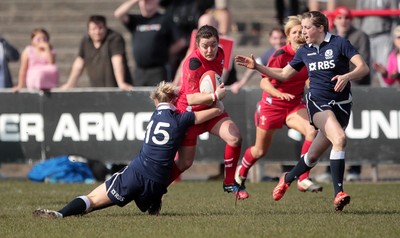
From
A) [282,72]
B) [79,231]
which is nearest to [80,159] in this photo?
[282,72]

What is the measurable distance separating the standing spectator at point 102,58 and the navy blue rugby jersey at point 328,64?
5.76m

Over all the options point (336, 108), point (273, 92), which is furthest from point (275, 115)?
point (336, 108)

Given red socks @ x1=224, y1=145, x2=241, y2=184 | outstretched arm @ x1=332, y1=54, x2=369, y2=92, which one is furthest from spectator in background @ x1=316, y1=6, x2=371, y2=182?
outstretched arm @ x1=332, y1=54, x2=369, y2=92

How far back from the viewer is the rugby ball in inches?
456

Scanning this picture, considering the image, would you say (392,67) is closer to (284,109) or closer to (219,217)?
(284,109)

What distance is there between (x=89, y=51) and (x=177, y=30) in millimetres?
1450

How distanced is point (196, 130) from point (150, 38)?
5994 mm

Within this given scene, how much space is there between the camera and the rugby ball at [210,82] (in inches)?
456

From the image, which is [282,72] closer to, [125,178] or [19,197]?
[125,178]

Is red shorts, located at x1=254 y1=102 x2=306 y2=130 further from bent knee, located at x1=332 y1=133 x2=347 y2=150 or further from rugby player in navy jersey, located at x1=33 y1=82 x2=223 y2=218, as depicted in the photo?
rugby player in navy jersey, located at x1=33 y1=82 x2=223 y2=218

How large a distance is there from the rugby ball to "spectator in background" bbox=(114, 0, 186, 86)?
19.2 feet

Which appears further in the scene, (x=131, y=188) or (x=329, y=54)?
(x=329, y=54)

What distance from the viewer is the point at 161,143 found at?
35.7ft

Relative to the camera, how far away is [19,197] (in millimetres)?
13633
